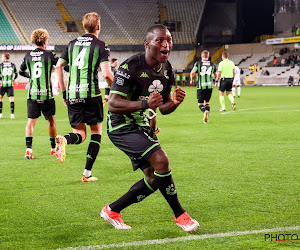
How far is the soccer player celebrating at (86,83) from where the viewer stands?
21.5 feet

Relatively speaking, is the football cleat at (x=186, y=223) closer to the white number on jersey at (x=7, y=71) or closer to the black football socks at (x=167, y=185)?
the black football socks at (x=167, y=185)

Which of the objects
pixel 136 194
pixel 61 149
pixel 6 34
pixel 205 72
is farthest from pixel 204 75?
pixel 6 34

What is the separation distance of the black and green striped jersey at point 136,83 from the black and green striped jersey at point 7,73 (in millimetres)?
13308

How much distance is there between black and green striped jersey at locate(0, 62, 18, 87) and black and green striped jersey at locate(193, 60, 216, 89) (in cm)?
643

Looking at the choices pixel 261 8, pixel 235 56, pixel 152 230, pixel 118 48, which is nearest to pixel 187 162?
pixel 152 230

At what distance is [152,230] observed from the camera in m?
4.42

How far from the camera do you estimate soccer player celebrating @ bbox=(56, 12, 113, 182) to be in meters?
6.55

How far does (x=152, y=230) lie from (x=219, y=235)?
607mm

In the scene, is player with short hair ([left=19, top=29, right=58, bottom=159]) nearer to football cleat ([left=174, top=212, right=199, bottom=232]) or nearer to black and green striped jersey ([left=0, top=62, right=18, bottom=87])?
football cleat ([left=174, top=212, right=199, bottom=232])

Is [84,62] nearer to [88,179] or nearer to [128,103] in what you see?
[88,179]

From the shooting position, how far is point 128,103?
4.29 m

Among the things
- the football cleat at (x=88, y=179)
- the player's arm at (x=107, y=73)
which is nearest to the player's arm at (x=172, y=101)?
the player's arm at (x=107, y=73)

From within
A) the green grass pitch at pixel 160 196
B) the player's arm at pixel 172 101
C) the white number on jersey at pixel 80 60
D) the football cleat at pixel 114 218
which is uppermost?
the white number on jersey at pixel 80 60

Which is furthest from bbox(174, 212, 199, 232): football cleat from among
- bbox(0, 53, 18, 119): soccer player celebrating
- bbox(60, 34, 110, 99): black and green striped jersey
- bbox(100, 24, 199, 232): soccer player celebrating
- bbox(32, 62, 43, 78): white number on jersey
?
bbox(0, 53, 18, 119): soccer player celebrating
